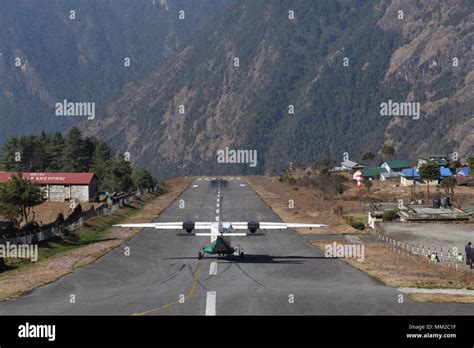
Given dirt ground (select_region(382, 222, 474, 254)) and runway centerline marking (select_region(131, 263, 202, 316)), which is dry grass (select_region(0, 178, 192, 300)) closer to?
runway centerline marking (select_region(131, 263, 202, 316))

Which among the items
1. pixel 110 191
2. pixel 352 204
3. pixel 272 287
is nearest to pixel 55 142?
pixel 110 191

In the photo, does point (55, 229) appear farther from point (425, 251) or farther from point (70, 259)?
point (425, 251)

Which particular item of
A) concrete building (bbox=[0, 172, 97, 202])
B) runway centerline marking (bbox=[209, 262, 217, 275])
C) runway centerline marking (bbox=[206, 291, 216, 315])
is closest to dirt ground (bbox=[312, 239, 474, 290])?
runway centerline marking (bbox=[209, 262, 217, 275])

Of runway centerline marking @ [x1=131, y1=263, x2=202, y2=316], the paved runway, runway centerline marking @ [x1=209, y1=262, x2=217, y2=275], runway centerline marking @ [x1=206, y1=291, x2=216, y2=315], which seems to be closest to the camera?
runway centerline marking @ [x1=206, y1=291, x2=216, y2=315]

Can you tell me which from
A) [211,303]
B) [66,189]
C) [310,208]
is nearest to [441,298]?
[211,303]
